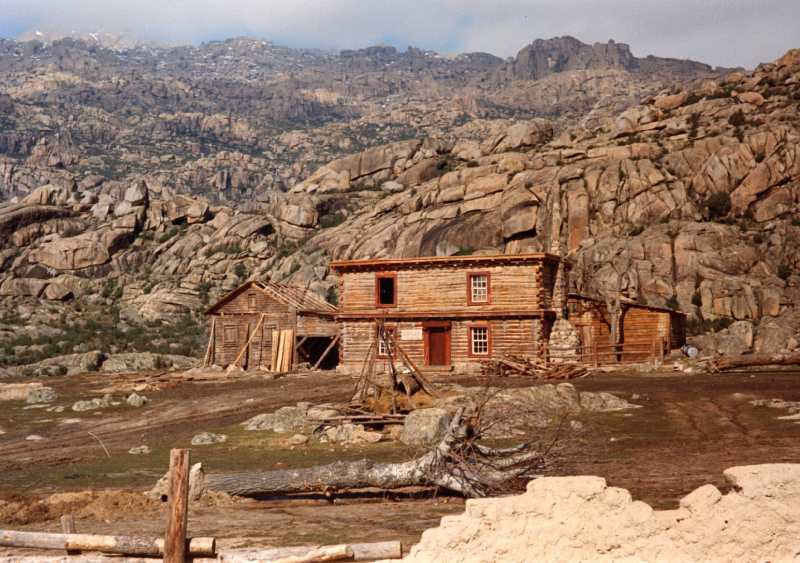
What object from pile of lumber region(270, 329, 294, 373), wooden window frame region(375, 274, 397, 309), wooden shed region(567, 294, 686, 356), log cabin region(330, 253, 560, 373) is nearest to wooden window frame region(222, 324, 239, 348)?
pile of lumber region(270, 329, 294, 373)

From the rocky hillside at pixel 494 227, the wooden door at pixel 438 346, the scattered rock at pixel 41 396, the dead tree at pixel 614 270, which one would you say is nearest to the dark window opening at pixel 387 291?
the wooden door at pixel 438 346

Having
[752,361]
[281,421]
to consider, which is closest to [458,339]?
[752,361]

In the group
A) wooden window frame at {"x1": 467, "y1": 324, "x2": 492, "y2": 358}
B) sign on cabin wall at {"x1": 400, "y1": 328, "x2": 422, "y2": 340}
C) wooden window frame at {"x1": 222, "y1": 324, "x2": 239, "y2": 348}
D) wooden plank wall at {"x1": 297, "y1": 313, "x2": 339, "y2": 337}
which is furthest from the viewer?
wooden window frame at {"x1": 222, "y1": 324, "x2": 239, "y2": 348}

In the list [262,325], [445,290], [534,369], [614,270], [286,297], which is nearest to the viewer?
[534,369]

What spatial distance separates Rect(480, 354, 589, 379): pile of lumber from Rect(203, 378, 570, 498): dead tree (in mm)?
18667

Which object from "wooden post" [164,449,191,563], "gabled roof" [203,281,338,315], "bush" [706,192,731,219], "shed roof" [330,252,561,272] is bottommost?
"wooden post" [164,449,191,563]

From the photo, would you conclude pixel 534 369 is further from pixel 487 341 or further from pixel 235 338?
pixel 235 338

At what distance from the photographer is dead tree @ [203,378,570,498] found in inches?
442

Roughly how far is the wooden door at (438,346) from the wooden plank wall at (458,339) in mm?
290

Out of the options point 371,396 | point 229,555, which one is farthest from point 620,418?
point 229,555

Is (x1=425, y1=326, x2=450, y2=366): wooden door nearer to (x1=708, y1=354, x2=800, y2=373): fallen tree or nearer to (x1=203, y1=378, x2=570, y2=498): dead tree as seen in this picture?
(x1=708, y1=354, x2=800, y2=373): fallen tree

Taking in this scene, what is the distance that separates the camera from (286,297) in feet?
139

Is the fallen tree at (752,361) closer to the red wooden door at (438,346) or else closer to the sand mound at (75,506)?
the red wooden door at (438,346)

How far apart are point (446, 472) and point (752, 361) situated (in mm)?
23889
